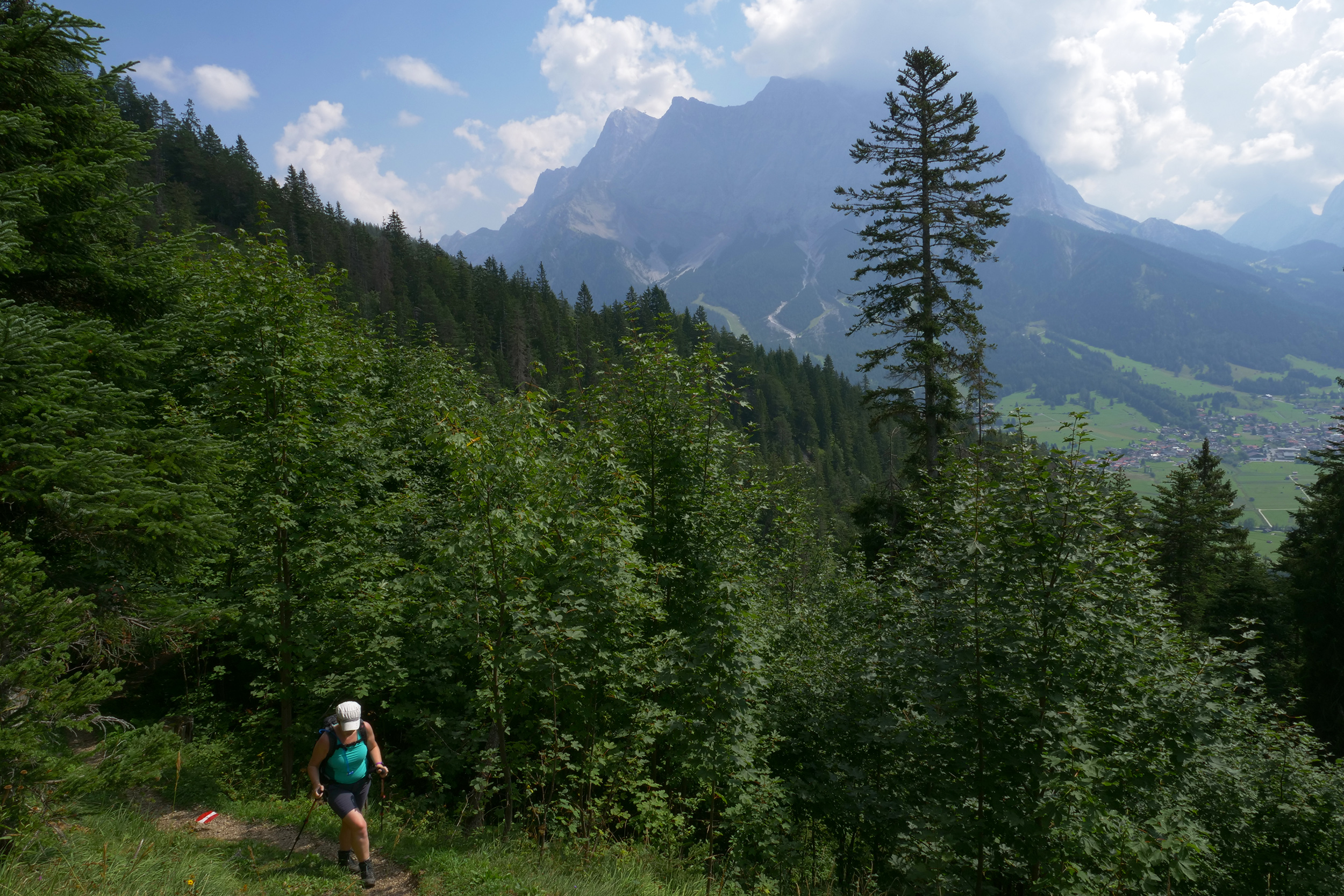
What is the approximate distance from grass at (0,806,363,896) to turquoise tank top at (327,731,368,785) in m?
0.93

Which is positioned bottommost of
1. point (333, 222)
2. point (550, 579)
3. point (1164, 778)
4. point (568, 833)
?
point (568, 833)

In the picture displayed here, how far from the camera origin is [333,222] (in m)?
97.2

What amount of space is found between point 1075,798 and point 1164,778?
2448mm

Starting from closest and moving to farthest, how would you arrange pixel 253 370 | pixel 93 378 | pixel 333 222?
1. pixel 93 378
2. pixel 253 370
3. pixel 333 222

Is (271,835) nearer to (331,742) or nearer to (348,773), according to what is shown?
(348,773)

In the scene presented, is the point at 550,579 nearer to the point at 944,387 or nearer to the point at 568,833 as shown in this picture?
the point at 568,833

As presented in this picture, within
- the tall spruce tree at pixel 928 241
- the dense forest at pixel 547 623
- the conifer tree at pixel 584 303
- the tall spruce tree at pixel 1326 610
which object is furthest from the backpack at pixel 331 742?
the conifer tree at pixel 584 303

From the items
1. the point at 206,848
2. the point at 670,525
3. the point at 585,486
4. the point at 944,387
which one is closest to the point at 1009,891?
the point at 670,525

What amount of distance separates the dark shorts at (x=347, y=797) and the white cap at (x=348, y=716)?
2.16 ft

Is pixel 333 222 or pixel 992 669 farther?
pixel 333 222

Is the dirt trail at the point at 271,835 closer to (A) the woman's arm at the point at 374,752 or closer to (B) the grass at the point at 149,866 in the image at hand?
(B) the grass at the point at 149,866

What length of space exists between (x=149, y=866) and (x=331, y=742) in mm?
1688

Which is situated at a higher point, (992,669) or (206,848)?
(992,669)

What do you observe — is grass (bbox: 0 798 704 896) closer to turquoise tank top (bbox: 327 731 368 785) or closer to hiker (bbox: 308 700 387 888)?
hiker (bbox: 308 700 387 888)
